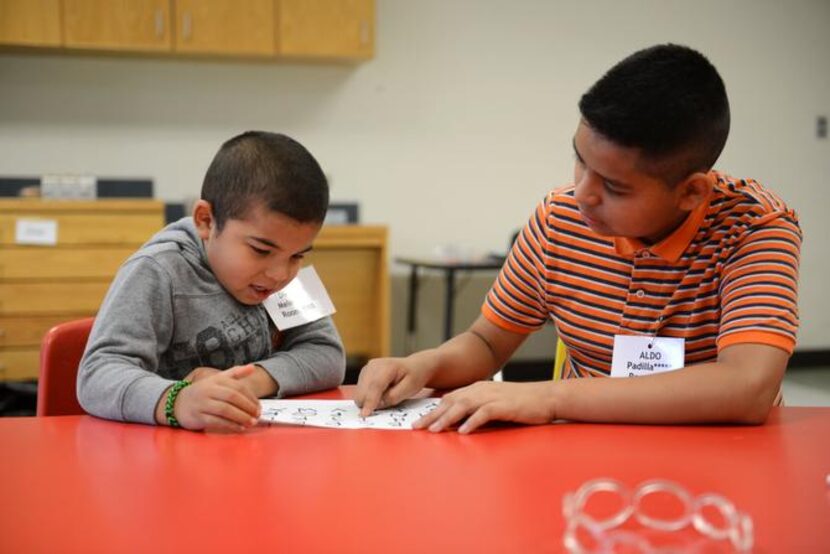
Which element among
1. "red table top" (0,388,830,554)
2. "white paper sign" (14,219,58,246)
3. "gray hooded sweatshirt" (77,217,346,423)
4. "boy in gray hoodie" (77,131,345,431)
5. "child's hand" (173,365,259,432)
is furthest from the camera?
"white paper sign" (14,219,58,246)

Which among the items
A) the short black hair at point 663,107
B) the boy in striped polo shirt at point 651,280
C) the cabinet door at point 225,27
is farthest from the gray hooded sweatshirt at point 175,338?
the cabinet door at point 225,27

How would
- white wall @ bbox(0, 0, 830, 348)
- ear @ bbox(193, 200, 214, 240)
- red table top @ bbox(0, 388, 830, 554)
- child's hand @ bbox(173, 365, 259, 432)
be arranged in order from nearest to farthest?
red table top @ bbox(0, 388, 830, 554), child's hand @ bbox(173, 365, 259, 432), ear @ bbox(193, 200, 214, 240), white wall @ bbox(0, 0, 830, 348)

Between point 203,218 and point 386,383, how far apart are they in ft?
1.41

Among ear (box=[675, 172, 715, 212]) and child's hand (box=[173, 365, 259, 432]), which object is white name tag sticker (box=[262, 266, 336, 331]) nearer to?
child's hand (box=[173, 365, 259, 432])

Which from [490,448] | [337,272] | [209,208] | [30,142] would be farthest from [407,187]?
[490,448]

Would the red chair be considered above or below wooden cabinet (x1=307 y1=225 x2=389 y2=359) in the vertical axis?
above

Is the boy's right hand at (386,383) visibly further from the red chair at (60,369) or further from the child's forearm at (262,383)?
the red chair at (60,369)

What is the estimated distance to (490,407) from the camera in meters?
1.11

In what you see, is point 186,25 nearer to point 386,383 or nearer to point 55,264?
point 55,264

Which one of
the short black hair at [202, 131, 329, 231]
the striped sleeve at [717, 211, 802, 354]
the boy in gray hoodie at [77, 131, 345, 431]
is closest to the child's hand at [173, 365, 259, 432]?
the boy in gray hoodie at [77, 131, 345, 431]

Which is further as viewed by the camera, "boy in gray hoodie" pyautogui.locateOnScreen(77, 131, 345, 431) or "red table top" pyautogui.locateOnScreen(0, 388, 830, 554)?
"boy in gray hoodie" pyautogui.locateOnScreen(77, 131, 345, 431)

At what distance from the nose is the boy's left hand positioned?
0.92 ft

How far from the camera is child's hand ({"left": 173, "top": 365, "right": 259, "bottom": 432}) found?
3.54ft

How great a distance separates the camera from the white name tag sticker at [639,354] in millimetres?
1306
